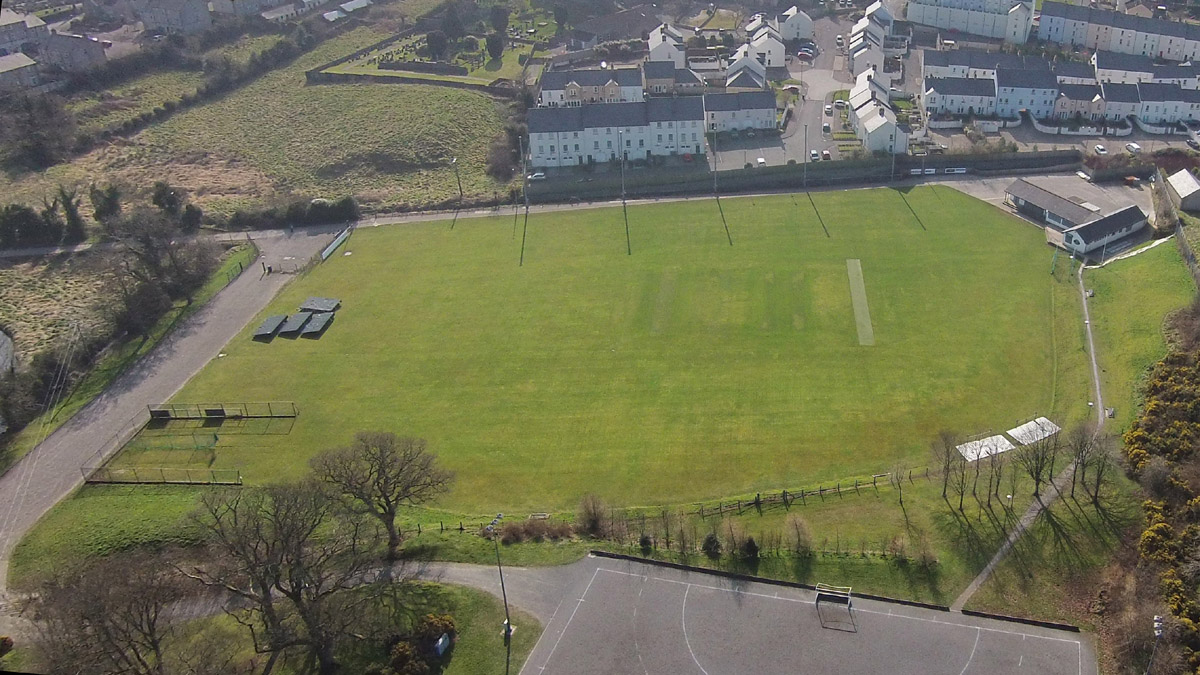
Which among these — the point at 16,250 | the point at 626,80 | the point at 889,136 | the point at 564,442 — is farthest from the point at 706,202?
the point at 16,250

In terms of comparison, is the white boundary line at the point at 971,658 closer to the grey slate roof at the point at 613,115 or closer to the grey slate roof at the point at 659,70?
the grey slate roof at the point at 613,115

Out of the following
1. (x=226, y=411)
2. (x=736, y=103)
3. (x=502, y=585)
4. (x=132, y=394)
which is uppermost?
(x=736, y=103)

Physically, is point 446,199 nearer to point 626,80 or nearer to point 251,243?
point 251,243

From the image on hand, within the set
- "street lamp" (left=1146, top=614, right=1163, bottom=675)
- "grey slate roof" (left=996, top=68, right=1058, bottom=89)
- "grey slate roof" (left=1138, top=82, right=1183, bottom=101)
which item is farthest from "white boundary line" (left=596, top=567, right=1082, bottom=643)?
"grey slate roof" (left=1138, top=82, right=1183, bottom=101)

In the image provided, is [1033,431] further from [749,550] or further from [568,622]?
[568,622]

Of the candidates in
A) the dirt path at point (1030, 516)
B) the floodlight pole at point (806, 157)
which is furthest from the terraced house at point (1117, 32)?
the dirt path at point (1030, 516)

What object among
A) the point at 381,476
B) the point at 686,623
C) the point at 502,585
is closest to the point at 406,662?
the point at 502,585
